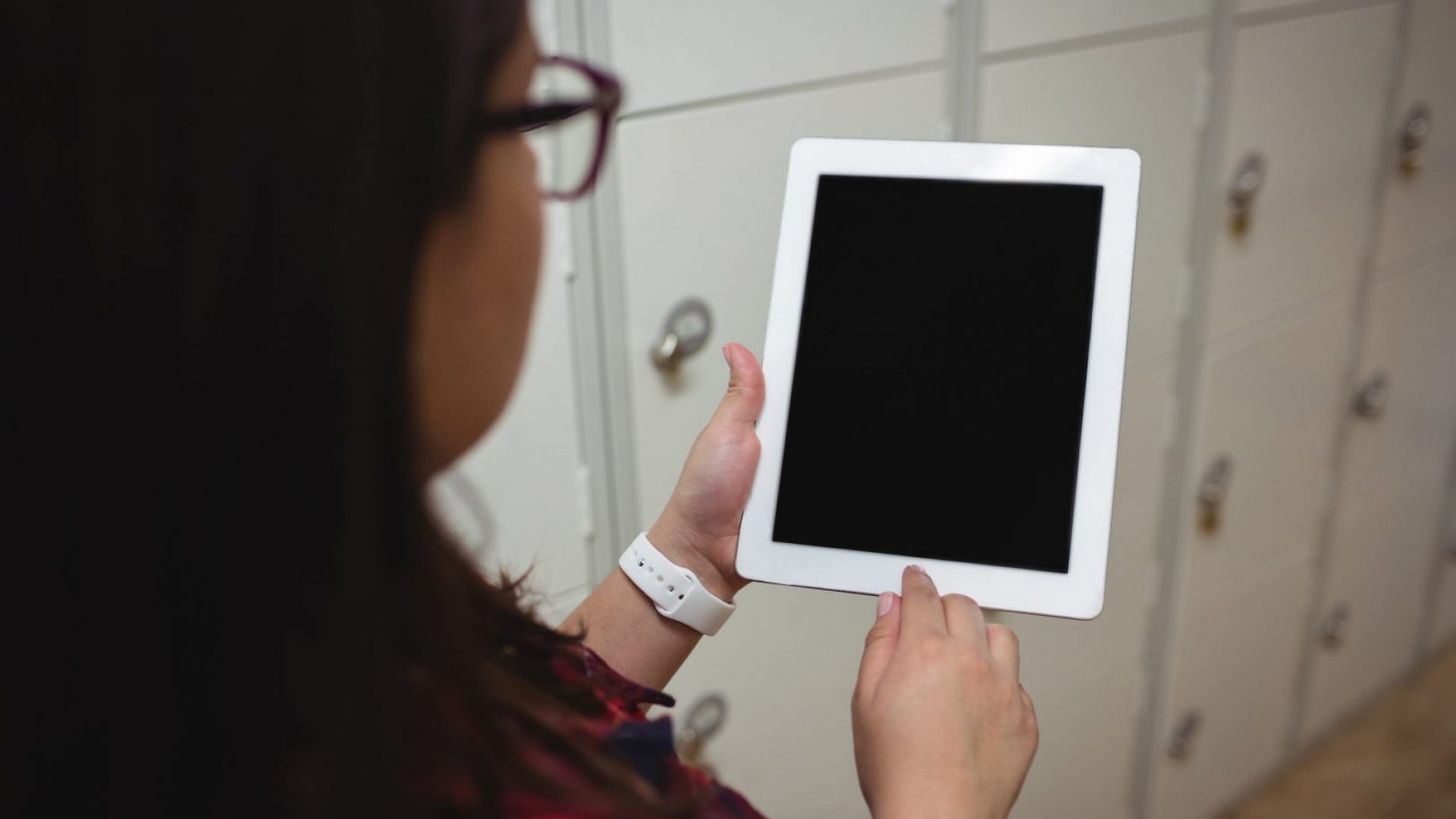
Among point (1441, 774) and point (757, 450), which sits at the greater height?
point (757, 450)

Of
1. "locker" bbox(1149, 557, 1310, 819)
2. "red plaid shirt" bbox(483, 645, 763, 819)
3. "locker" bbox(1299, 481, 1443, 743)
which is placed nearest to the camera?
"red plaid shirt" bbox(483, 645, 763, 819)

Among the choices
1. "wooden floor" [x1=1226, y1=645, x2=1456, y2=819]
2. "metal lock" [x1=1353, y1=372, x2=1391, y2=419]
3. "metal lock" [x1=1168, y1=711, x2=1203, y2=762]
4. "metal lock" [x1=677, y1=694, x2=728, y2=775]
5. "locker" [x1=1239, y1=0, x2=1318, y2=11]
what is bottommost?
"wooden floor" [x1=1226, y1=645, x2=1456, y2=819]

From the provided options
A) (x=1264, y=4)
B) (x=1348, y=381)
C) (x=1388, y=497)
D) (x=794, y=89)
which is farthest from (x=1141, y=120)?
(x=1388, y=497)

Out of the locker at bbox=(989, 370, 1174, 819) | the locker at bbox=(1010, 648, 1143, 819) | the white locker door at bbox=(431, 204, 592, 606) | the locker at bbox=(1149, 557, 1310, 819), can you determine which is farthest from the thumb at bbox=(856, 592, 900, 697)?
the locker at bbox=(1149, 557, 1310, 819)

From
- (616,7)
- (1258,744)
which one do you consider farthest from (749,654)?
(1258,744)

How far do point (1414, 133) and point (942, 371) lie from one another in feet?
4.82

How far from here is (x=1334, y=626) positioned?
2.24 m

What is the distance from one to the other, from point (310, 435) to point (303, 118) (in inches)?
3.8

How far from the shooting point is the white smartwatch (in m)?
0.82

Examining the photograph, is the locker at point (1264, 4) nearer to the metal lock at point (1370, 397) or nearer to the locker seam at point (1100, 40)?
the locker seam at point (1100, 40)

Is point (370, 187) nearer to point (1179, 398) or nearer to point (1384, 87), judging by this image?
point (1179, 398)

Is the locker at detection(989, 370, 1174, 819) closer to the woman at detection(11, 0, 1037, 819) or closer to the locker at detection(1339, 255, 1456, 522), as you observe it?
the locker at detection(1339, 255, 1456, 522)

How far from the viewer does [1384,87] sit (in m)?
1.84

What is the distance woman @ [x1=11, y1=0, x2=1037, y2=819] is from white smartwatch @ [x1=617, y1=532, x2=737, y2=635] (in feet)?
1.15
